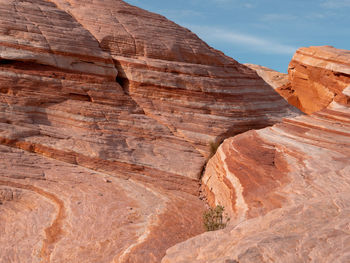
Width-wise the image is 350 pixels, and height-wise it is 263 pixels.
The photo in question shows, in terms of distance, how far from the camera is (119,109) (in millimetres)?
14094

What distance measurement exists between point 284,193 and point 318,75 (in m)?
20.5

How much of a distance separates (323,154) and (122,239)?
590cm

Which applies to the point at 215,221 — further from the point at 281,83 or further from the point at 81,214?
the point at 281,83

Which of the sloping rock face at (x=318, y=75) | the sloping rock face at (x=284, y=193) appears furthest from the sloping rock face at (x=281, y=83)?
the sloping rock face at (x=284, y=193)

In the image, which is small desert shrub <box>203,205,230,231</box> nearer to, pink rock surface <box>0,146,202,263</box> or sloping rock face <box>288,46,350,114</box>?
pink rock surface <box>0,146,202,263</box>

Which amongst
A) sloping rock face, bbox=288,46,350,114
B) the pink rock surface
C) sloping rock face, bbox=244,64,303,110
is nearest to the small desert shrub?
the pink rock surface

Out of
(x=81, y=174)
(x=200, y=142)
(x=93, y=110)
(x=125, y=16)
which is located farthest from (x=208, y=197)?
(x=125, y=16)

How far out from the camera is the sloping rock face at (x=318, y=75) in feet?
83.0

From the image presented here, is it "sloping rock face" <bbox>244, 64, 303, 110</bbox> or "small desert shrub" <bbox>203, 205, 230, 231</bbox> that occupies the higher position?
"sloping rock face" <bbox>244, 64, 303, 110</bbox>

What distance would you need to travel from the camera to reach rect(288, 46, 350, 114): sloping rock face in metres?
25.3

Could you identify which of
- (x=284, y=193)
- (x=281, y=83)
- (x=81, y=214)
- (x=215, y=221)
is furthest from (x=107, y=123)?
(x=281, y=83)

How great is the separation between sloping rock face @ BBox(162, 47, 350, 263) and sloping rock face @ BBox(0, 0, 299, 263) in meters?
1.35

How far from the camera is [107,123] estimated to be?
13.5 m

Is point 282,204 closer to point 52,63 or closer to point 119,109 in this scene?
point 119,109
